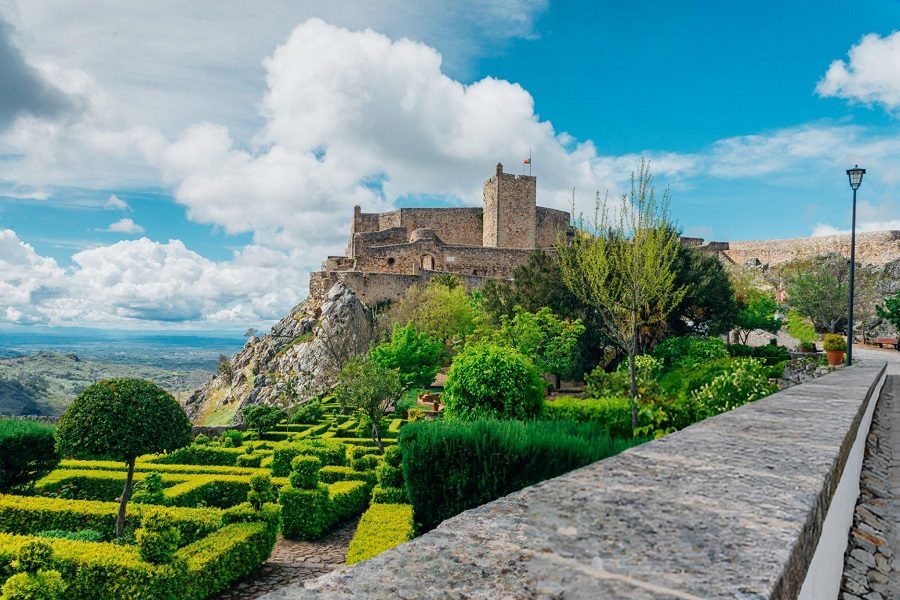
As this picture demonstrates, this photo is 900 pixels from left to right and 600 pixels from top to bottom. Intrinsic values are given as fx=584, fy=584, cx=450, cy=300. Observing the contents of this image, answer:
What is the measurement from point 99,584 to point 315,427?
1438 cm

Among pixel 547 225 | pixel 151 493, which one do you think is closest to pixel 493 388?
pixel 151 493

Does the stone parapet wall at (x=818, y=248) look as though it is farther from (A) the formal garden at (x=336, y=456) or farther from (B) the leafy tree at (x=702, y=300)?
(A) the formal garden at (x=336, y=456)

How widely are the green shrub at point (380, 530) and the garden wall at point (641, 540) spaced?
714 cm

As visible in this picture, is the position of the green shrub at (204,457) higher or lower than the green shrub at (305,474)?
lower

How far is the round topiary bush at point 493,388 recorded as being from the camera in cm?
1134

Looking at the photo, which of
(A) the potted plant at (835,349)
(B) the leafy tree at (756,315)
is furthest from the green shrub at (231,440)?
(B) the leafy tree at (756,315)

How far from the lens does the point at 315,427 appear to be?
878 inches

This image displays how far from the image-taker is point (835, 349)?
20.4 meters

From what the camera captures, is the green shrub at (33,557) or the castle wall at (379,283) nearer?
the green shrub at (33,557)

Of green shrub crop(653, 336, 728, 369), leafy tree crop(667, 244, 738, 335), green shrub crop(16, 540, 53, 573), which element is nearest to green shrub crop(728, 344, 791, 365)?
leafy tree crop(667, 244, 738, 335)

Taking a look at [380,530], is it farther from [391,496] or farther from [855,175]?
[855,175]

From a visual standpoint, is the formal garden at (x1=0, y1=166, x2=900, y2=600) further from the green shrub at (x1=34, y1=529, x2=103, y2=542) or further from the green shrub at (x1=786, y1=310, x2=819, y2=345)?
the green shrub at (x1=786, y1=310, x2=819, y2=345)

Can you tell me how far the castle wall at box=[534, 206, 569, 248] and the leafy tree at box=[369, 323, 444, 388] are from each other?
24245mm

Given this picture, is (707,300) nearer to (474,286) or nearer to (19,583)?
(474,286)
